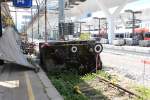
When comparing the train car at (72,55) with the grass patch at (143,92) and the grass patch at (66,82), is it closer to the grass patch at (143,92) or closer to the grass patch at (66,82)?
the grass patch at (66,82)

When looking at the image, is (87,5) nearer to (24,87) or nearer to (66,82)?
(66,82)

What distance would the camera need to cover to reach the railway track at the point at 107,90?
12961 mm

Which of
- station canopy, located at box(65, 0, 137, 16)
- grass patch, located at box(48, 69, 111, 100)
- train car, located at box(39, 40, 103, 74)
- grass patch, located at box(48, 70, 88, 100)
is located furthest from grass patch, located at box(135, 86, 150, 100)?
station canopy, located at box(65, 0, 137, 16)

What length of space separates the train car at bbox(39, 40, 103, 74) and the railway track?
9.44 feet

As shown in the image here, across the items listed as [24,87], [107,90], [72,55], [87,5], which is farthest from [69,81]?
[87,5]

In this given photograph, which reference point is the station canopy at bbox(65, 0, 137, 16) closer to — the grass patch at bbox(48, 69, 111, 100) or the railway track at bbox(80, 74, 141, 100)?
the grass patch at bbox(48, 69, 111, 100)

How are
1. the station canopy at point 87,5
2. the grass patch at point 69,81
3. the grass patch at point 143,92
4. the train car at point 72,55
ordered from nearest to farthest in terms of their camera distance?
the grass patch at point 143,92 < the grass patch at point 69,81 < the train car at point 72,55 < the station canopy at point 87,5

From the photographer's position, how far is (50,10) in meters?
56.2

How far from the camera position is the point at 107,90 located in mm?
14703

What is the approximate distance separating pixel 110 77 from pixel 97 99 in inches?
235

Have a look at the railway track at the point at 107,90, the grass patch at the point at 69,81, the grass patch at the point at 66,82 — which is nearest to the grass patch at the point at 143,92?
the railway track at the point at 107,90

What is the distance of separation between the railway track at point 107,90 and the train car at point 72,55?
2.88 m

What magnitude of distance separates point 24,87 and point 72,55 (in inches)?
281

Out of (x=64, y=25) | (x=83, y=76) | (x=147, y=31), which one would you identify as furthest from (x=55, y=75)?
(x=147, y=31)
